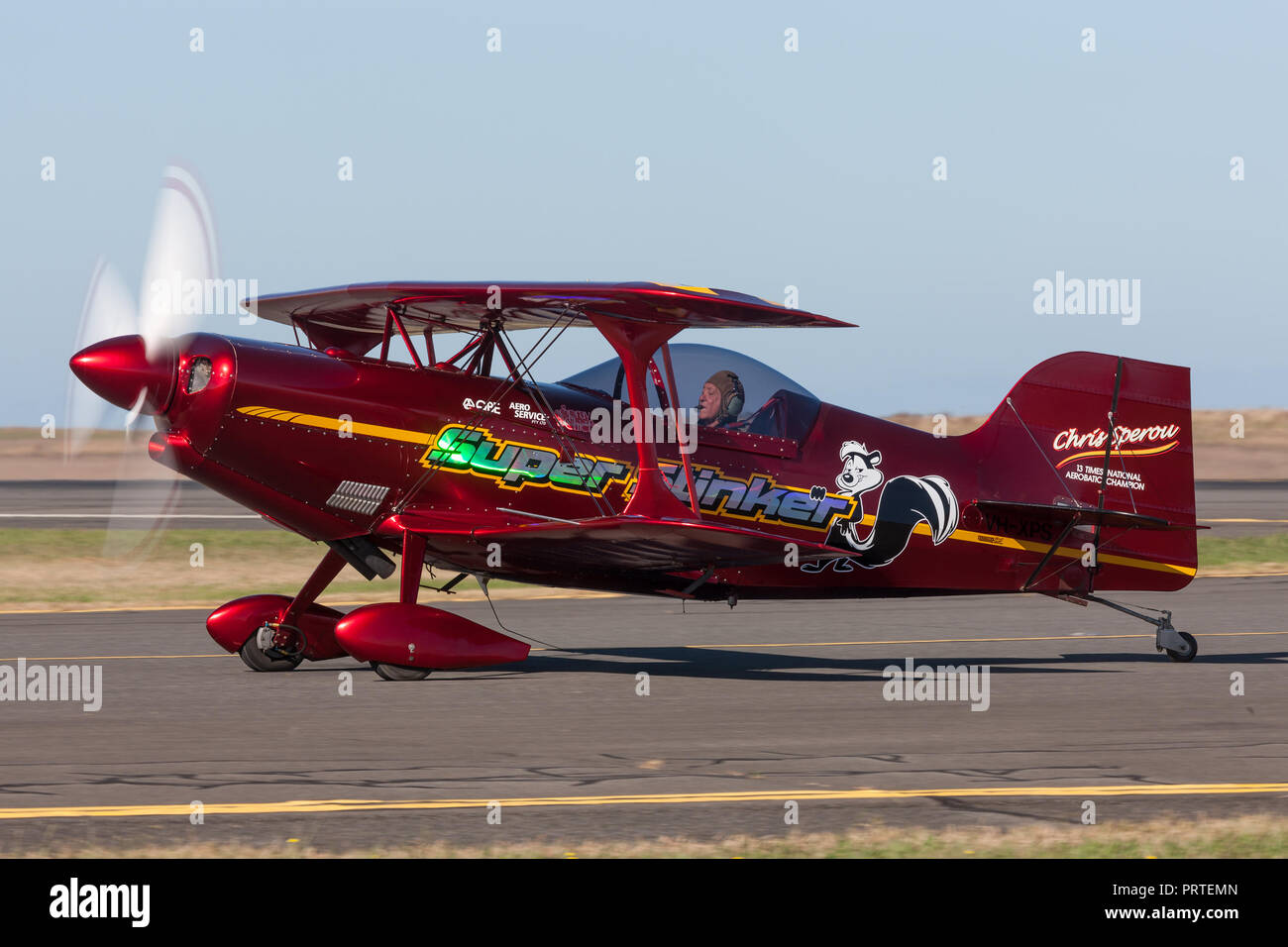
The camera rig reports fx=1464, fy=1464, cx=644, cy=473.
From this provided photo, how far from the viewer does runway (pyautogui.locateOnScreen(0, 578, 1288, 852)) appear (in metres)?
6.82

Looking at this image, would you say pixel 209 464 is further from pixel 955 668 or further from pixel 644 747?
pixel 955 668

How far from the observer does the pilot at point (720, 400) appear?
39.1ft

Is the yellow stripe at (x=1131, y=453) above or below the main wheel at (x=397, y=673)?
above

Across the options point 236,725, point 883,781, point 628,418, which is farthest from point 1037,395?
point 236,725

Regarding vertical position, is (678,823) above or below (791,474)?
below

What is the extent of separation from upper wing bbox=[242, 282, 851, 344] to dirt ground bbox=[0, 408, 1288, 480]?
2854 centimetres

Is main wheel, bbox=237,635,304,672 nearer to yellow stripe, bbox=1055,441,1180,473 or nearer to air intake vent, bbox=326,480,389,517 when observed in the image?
air intake vent, bbox=326,480,389,517

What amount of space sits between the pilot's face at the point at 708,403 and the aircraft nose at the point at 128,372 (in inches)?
161

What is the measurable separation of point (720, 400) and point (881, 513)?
1707 mm

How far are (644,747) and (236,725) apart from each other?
268 centimetres

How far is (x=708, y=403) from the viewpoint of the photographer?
39.2ft

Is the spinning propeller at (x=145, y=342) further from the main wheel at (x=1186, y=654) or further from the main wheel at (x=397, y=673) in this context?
the main wheel at (x=1186, y=654)

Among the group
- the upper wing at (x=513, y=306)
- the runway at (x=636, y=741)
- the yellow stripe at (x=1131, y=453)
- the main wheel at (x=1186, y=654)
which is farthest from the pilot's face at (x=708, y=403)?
the main wheel at (x=1186, y=654)

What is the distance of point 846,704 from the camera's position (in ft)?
34.2
